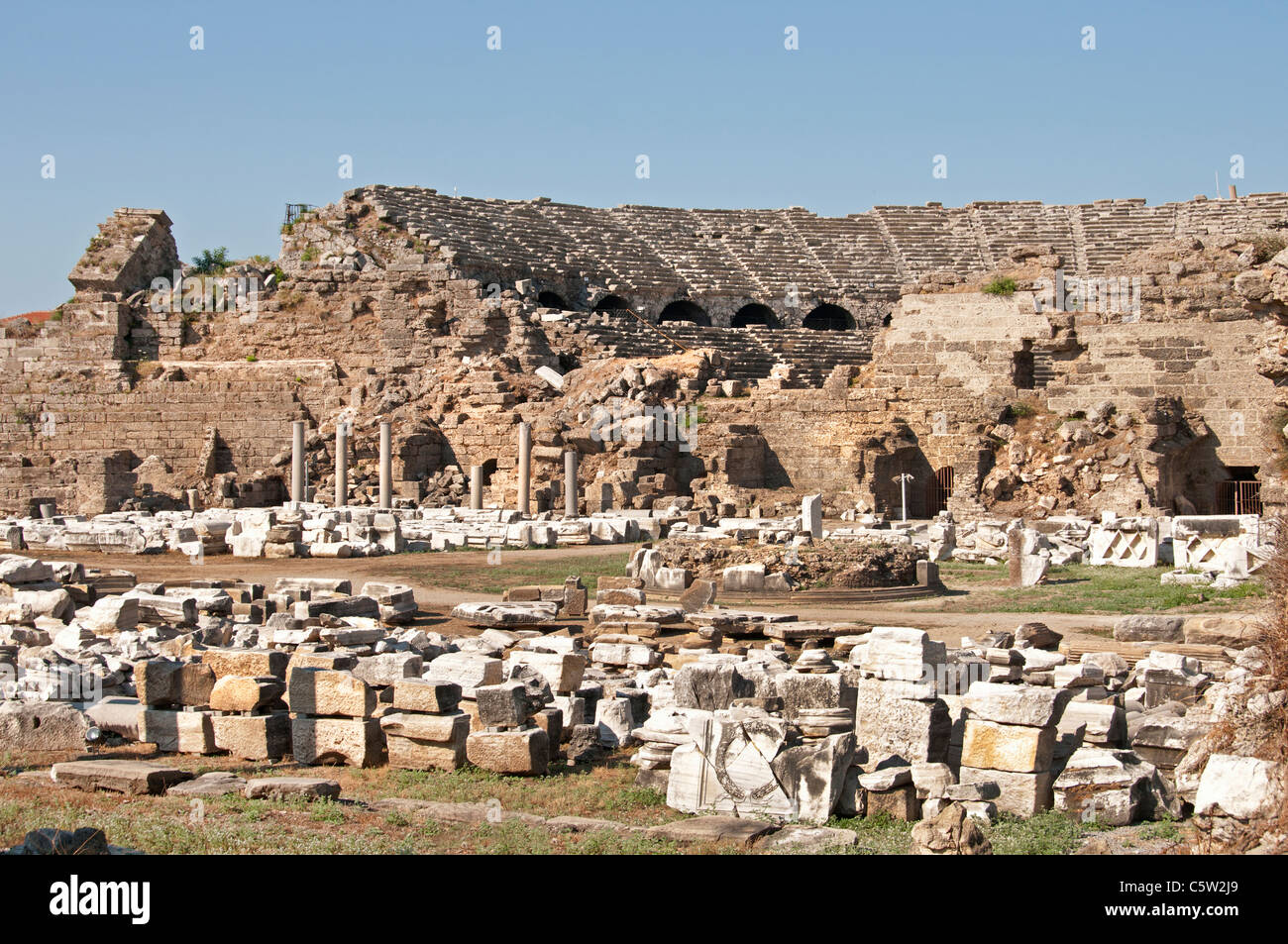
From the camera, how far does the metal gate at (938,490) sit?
26.7 m

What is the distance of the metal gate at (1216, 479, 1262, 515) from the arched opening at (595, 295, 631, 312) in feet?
63.4

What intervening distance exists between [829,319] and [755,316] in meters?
2.45

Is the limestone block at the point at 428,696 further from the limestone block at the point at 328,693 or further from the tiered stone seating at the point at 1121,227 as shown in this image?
the tiered stone seating at the point at 1121,227

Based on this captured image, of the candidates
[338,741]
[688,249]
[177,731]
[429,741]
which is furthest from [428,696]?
[688,249]

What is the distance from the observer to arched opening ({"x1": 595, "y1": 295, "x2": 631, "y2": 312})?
128ft

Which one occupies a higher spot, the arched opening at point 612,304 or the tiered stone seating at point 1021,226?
the tiered stone seating at point 1021,226

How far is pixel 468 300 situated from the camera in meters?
33.4

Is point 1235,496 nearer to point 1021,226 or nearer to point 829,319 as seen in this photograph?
point 829,319

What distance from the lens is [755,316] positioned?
41.3 metres

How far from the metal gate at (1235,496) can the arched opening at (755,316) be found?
59.1ft

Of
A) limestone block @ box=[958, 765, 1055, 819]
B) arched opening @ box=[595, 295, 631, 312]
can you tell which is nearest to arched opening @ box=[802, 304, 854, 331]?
arched opening @ box=[595, 295, 631, 312]

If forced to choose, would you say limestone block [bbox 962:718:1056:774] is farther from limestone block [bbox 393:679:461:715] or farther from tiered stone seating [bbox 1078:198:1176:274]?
tiered stone seating [bbox 1078:198:1176:274]

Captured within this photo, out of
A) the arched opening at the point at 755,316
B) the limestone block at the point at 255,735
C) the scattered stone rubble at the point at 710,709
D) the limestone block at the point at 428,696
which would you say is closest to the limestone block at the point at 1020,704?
the scattered stone rubble at the point at 710,709
